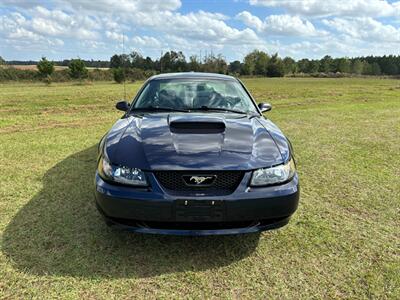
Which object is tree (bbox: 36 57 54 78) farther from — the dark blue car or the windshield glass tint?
the dark blue car

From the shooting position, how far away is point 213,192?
251 centimetres

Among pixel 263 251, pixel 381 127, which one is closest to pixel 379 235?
pixel 263 251

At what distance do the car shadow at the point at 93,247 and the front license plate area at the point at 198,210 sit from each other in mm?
442

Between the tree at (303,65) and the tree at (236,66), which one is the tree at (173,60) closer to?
the tree at (236,66)

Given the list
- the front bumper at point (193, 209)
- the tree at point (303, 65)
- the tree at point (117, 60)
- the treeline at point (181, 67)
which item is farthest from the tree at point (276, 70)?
the front bumper at point (193, 209)

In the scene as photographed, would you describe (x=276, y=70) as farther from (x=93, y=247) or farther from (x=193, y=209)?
(x=193, y=209)

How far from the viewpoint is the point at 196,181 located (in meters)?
2.53

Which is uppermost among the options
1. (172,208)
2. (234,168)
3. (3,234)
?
(234,168)

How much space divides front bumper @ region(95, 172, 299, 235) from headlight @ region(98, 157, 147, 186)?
5 centimetres

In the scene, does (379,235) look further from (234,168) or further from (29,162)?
(29,162)

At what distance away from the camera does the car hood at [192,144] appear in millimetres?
2582

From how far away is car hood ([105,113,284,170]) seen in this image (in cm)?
258

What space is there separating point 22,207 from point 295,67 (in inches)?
4087

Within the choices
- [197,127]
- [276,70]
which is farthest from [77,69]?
[276,70]
